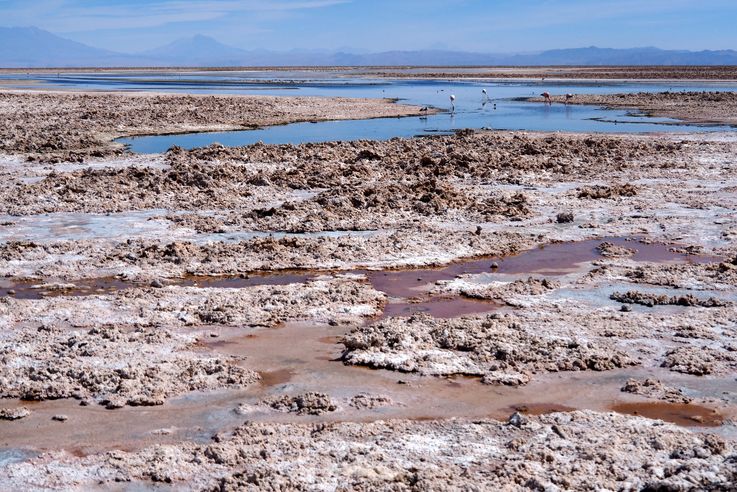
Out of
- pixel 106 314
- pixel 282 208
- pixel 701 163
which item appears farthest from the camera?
pixel 701 163

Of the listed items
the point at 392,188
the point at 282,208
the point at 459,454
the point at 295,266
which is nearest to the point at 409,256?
the point at 295,266

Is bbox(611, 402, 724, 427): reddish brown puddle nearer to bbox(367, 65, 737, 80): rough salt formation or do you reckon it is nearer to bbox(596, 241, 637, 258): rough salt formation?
bbox(596, 241, 637, 258): rough salt formation

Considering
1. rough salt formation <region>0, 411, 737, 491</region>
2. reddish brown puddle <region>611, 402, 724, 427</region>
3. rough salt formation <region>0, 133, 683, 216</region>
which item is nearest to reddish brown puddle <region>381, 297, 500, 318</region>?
reddish brown puddle <region>611, 402, 724, 427</region>

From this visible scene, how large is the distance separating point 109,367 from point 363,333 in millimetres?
2466

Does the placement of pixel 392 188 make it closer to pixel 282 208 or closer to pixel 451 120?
pixel 282 208

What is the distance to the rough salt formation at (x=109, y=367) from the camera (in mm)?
6598

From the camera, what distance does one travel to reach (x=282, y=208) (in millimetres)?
13625

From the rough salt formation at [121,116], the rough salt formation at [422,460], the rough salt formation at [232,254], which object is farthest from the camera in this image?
the rough salt formation at [121,116]

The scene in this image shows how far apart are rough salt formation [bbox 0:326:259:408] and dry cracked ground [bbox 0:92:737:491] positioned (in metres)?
0.03

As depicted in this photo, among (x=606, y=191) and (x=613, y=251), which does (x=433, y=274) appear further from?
(x=606, y=191)

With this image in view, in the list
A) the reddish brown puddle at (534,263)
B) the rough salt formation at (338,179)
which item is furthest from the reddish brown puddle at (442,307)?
the rough salt formation at (338,179)

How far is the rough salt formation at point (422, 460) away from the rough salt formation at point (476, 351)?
110cm

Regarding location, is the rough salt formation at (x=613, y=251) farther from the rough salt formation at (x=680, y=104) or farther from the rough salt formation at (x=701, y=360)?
the rough salt formation at (x=680, y=104)

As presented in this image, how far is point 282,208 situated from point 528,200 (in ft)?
15.6
